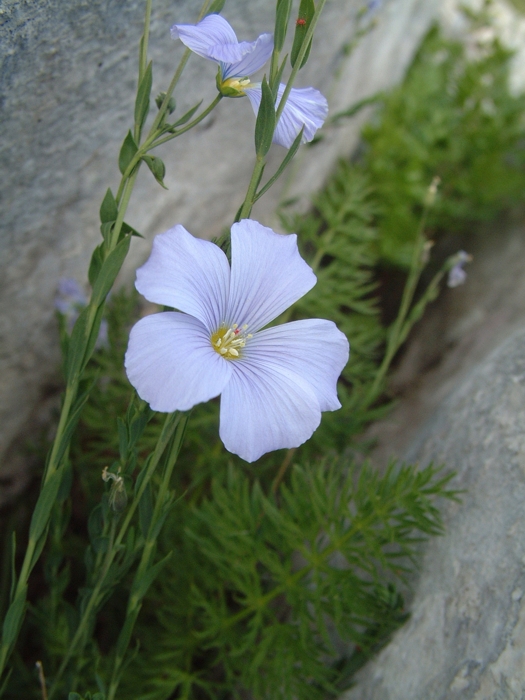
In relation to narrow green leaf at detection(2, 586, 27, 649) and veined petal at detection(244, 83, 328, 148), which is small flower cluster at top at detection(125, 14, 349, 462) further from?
narrow green leaf at detection(2, 586, 27, 649)

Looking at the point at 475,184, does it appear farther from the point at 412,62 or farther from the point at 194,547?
the point at 194,547

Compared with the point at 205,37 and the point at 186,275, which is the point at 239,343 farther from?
the point at 205,37

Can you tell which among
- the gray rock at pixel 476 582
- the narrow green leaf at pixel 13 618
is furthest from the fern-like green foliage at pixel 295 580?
the narrow green leaf at pixel 13 618

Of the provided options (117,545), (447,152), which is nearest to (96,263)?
(117,545)

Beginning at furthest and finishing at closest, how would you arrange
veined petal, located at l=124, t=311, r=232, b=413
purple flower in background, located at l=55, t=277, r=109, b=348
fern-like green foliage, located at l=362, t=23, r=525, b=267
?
fern-like green foliage, located at l=362, t=23, r=525, b=267 < purple flower in background, located at l=55, t=277, r=109, b=348 < veined petal, located at l=124, t=311, r=232, b=413

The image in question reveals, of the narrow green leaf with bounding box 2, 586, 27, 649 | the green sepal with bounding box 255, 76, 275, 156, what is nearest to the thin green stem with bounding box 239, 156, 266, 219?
the green sepal with bounding box 255, 76, 275, 156

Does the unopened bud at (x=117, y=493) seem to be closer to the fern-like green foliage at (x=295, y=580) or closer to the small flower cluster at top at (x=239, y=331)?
the small flower cluster at top at (x=239, y=331)
